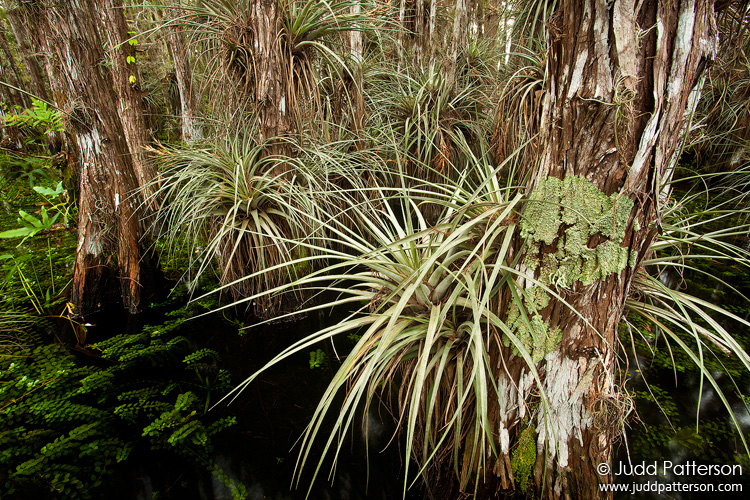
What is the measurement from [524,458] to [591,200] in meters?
0.79

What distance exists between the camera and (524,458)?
3.44 ft

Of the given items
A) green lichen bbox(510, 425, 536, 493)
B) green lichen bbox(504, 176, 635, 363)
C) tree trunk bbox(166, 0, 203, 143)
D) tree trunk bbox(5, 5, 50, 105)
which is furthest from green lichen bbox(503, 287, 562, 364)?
tree trunk bbox(5, 5, 50, 105)

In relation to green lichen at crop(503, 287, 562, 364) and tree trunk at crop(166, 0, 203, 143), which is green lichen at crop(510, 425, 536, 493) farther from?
tree trunk at crop(166, 0, 203, 143)

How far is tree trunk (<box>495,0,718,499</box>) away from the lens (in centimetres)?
76

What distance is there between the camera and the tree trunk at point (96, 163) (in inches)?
92.7

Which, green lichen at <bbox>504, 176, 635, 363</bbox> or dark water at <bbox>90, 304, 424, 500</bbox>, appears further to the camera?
dark water at <bbox>90, 304, 424, 500</bbox>

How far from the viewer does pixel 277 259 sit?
233 centimetres

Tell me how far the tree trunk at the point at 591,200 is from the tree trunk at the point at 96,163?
2686 millimetres

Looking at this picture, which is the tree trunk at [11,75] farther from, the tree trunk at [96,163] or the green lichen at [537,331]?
the green lichen at [537,331]

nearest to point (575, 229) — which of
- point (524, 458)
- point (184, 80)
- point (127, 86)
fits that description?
point (524, 458)

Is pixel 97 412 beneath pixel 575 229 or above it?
beneath

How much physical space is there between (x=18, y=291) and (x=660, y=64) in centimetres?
404

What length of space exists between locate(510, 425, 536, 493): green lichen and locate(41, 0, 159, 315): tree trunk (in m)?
2.73

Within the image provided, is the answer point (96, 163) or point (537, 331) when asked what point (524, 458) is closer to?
point (537, 331)
